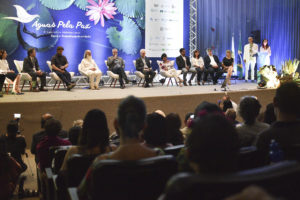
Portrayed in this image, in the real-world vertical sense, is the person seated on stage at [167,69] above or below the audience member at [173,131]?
above

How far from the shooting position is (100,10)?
10977 millimetres

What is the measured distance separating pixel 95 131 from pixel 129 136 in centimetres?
52

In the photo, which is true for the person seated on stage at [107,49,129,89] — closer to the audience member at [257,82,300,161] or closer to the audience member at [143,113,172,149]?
the audience member at [143,113,172,149]

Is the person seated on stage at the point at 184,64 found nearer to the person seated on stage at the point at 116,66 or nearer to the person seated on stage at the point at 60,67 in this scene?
the person seated on stage at the point at 116,66

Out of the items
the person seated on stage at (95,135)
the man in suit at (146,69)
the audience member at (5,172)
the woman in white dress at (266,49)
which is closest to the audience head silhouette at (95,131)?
the person seated on stage at (95,135)

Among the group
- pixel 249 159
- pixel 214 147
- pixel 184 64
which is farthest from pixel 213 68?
pixel 214 147

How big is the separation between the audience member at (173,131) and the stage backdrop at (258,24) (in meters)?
10.2

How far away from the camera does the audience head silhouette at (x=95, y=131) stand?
236cm

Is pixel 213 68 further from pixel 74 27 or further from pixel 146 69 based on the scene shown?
pixel 74 27

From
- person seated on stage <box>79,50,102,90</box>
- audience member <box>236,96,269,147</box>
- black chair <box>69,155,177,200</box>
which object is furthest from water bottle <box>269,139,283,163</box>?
person seated on stage <box>79,50,102,90</box>

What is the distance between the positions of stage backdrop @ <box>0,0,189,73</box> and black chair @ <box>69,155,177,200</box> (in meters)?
8.99

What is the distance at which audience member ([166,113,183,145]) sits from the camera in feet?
10.3

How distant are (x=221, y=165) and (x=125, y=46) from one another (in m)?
10.5

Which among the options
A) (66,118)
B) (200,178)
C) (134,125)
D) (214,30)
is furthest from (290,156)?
(214,30)
